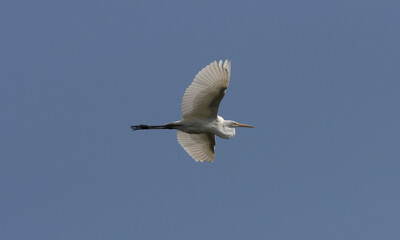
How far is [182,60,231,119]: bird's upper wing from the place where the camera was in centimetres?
1180

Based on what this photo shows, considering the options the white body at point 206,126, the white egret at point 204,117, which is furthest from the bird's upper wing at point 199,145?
the white body at point 206,126

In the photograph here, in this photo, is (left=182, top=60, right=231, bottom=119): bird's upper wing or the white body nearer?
(left=182, top=60, right=231, bottom=119): bird's upper wing

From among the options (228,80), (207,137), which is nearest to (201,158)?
(207,137)

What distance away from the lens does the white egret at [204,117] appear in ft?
39.1

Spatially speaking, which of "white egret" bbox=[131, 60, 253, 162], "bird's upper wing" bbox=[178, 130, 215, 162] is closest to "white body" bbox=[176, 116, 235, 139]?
"white egret" bbox=[131, 60, 253, 162]

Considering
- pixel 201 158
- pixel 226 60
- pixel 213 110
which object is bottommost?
pixel 201 158

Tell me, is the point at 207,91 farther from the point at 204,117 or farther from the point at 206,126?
the point at 206,126

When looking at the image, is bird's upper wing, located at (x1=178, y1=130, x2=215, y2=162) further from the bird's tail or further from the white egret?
the bird's tail

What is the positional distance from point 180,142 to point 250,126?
6.33 feet

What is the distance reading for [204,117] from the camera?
42.3ft

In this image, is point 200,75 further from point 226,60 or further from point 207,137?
point 207,137

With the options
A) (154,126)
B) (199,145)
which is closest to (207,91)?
(154,126)

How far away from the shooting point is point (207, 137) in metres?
14.0

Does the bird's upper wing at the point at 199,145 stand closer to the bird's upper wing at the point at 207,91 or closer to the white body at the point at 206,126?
the white body at the point at 206,126
